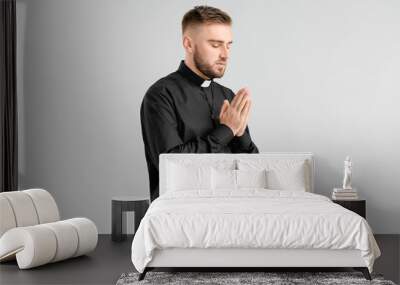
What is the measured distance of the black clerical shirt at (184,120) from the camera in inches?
270

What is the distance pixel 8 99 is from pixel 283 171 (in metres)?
2.91

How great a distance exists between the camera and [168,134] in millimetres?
6871

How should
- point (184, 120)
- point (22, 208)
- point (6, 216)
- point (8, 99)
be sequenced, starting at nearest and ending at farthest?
point (6, 216) < point (22, 208) < point (184, 120) < point (8, 99)

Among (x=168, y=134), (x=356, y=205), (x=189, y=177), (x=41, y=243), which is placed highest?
(x=168, y=134)

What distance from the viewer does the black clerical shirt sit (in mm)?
6867

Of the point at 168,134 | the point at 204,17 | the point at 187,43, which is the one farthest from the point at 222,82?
the point at 168,134

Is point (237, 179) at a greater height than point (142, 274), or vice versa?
point (237, 179)

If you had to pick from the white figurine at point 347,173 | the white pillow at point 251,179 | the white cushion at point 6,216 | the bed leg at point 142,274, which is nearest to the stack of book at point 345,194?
the white figurine at point 347,173

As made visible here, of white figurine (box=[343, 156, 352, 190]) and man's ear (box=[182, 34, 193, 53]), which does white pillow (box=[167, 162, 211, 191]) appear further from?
white figurine (box=[343, 156, 352, 190])

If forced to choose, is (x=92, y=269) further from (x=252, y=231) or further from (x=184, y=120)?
(x=184, y=120)

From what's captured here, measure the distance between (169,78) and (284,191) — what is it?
1.82 meters

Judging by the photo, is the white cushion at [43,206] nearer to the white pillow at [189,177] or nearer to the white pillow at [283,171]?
the white pillow at [189,177]

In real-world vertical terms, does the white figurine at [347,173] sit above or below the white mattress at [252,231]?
above

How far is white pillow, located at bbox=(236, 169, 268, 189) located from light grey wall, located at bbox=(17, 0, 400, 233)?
2.47ft
